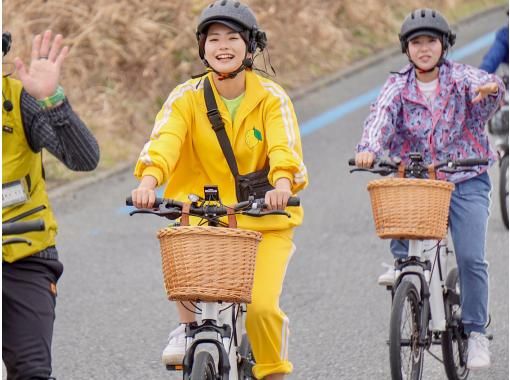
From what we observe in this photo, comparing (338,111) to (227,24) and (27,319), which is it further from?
(27,319)

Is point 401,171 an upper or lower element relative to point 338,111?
lower

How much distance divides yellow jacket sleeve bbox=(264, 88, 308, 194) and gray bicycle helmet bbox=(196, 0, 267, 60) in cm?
26

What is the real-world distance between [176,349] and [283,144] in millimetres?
981

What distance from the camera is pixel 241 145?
5.93m

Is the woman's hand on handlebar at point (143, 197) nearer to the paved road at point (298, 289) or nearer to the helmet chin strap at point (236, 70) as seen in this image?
the helmet chin strap at point (236, 70)

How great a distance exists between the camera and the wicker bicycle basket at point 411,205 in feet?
21.4

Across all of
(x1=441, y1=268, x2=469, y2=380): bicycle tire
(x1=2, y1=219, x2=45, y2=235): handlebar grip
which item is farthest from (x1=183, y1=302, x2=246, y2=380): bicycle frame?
(x1=441, y1=268, x2=469, y2=380): bicycle tire

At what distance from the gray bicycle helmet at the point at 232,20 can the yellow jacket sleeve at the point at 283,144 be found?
26 cm

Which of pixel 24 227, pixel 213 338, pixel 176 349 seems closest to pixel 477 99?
pixel 176 349

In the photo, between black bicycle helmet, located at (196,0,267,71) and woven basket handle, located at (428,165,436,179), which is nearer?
black bicycle helmet, located at (196,0,267,71)

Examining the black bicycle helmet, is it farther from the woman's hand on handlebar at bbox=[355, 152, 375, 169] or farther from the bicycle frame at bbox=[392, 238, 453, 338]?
the bicycle frame at bbox=[392, 238, 453, 338]

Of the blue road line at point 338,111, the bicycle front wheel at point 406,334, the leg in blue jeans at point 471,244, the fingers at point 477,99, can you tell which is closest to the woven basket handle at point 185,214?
the bicycle front wheel at point 406,334

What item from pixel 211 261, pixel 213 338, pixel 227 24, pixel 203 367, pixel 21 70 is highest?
pixel 227 24

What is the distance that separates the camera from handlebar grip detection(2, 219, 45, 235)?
4.55 metres
